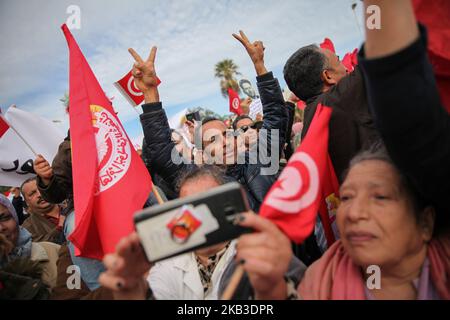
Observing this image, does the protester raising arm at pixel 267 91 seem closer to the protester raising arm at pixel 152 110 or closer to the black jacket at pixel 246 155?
the black jacket at pixel 246 155

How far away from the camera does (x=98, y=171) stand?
1.95 m

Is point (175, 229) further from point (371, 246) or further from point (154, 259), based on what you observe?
point (371, 246)

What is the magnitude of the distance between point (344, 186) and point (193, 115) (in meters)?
3.81

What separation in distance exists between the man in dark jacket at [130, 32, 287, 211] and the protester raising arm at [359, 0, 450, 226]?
1.45 meters

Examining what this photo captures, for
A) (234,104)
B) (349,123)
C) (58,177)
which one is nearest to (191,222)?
(349,123)

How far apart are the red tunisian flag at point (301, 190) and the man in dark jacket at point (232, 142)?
1.19 metres

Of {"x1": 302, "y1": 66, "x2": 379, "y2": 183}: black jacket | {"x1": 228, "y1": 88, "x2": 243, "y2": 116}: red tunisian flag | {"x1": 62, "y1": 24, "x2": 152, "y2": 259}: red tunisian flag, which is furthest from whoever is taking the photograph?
{"x1": 228, "y1": 88, "x2": 243, "y2": 116}: red tunisian flag

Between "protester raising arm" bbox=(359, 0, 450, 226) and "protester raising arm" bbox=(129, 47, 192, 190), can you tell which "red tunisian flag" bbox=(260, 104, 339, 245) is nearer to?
"protester raising arm" bbox=(359, 0, 450, 226)

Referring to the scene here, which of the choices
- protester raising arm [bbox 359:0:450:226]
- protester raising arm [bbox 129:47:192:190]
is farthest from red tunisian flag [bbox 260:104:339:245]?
protester raising arm [bbox 129:47:192:190]

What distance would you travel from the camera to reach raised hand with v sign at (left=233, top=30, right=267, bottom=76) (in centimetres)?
248

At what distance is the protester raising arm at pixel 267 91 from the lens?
245 centimetres

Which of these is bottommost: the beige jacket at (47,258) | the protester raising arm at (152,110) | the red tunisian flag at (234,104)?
the beige jacket at (47,258)

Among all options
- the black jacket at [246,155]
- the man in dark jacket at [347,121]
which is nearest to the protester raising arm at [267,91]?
the black jacket at [246,155]
